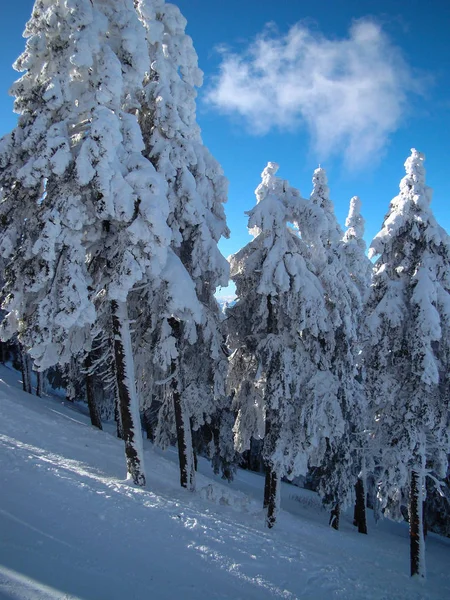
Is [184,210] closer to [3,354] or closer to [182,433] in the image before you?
[182,433]

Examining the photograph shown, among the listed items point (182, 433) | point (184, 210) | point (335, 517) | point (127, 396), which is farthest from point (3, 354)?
point (184, 210)

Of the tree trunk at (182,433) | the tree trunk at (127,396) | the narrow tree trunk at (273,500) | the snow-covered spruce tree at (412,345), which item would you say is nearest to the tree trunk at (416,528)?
the snow-covered spruce tree at (412,345)

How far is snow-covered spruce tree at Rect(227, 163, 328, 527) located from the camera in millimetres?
12359

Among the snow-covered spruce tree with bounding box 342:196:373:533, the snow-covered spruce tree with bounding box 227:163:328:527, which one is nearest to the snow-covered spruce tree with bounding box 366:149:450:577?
the snow-covered spruce tree with bounding box 227:163:328:527

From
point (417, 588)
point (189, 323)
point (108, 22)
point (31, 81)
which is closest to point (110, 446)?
point (189, 323)

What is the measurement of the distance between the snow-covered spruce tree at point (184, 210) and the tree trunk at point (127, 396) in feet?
4.46

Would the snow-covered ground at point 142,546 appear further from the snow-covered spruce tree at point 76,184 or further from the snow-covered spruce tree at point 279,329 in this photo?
the snow-covered spruce tree at point 279,329

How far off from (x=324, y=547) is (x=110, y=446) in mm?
9143

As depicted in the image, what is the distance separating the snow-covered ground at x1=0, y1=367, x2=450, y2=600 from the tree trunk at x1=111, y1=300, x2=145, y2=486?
606 mm

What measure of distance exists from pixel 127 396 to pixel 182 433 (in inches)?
127

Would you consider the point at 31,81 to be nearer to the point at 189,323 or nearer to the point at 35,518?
the point at 189,323

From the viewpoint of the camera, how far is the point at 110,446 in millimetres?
15945

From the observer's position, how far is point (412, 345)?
1151 cm

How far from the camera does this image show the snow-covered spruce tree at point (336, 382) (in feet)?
42.1
